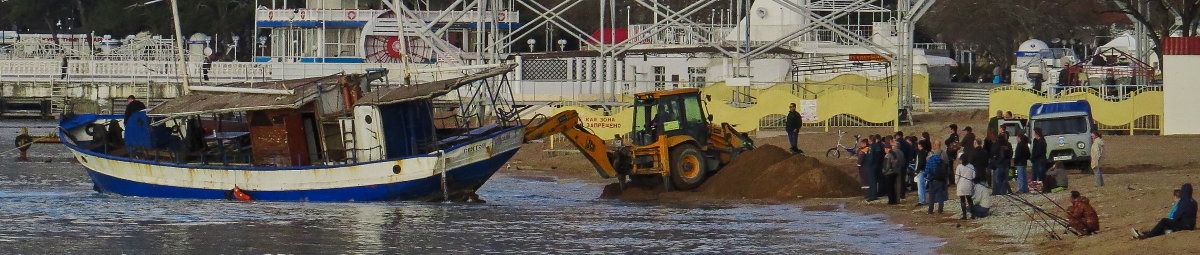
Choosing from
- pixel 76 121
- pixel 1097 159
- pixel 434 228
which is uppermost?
pixel 76 121

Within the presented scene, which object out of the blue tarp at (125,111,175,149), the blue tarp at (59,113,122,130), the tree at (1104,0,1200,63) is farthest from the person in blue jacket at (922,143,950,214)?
the tree at (1104,0,1200,63)

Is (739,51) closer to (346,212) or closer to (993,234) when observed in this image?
(346,212)

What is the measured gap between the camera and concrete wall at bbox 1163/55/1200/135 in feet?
143

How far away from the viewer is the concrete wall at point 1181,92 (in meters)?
43.6

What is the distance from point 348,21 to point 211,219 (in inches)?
1948

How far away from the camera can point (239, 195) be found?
30938 mm

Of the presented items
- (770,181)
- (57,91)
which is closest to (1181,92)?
(770,181)

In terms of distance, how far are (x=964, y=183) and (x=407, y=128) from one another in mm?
9738

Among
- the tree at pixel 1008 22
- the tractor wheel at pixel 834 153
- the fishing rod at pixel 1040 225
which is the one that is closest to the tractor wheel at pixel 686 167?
the fishing rod at pixel 1040 225

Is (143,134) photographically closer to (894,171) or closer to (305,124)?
(305,124)

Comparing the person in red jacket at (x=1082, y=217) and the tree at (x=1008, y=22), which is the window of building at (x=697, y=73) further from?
the person in red jacket at (x=1082, y=217)

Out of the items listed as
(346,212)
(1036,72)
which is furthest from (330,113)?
(1036,72)

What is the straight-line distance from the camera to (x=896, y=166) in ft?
93.4

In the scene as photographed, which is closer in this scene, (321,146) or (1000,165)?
(1000,165)
